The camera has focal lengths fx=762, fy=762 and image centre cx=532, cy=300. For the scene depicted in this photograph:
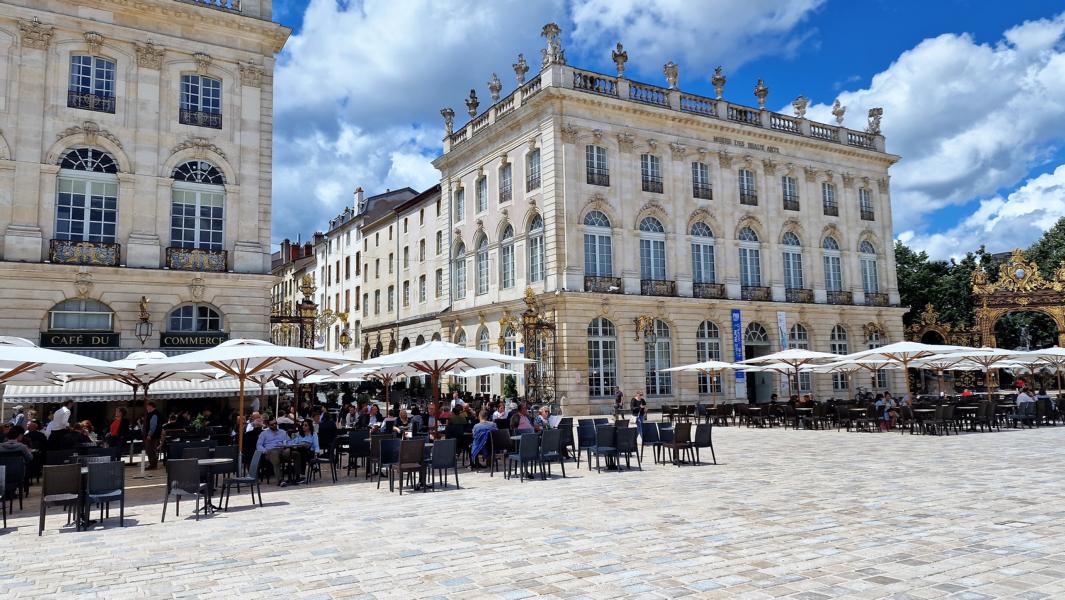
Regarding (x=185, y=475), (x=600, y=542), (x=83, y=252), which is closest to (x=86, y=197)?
(x=83, y=252)

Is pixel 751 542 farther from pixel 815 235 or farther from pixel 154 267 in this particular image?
pixel 815 235

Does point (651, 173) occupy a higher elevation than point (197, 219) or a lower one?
higher

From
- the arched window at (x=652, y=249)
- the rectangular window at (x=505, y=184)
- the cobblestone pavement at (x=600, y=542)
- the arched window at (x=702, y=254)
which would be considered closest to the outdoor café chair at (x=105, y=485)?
the cobblestone pavement at (x=600, y=542)

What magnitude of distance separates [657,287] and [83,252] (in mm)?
21238

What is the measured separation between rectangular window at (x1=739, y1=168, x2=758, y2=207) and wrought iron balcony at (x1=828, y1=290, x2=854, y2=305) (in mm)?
6424

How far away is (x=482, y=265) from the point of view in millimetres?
36281

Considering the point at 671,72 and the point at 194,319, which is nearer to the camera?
the point at 194,319

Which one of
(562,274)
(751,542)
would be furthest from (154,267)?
(751,542)

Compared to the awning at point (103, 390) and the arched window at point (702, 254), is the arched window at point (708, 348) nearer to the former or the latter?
the arched window at point (702, 254)

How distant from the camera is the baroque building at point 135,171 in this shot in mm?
20891

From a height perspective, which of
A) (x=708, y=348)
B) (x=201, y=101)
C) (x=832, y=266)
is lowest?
(x=708, y=348)

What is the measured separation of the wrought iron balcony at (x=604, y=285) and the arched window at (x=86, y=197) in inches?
669

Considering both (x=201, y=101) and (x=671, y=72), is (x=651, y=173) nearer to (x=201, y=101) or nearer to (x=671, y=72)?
(x=671, y=72)

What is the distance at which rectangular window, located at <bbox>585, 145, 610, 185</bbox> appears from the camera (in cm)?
3156
